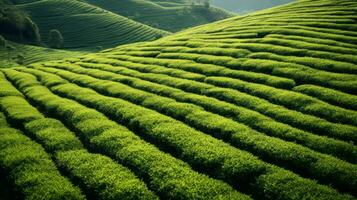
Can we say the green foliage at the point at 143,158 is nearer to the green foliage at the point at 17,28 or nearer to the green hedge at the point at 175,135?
the green hedge at the point at 175,135

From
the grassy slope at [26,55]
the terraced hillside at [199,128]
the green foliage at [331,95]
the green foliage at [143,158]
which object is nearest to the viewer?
the green foliage at [143,158]

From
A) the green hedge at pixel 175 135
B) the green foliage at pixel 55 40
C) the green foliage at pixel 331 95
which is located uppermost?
the green foliage at pixel 331 95

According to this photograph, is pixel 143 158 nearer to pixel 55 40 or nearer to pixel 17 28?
pixel 55 40

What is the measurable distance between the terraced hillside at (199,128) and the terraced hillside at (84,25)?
112344 mm

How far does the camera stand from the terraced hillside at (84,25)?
153m

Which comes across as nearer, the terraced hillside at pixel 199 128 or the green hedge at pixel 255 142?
the green hedge at pixel 255 142

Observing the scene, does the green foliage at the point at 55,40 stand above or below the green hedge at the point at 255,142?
below

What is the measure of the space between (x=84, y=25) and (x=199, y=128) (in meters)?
158

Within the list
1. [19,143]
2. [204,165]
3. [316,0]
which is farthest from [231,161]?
[316,0]

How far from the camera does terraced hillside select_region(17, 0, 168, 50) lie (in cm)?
15300

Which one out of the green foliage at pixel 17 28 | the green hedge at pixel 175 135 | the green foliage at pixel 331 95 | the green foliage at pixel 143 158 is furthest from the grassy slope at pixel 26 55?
the green foliage at pixel 331 95

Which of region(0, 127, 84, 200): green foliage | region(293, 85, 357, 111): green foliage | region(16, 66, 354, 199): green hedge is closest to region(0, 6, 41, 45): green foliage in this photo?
region(16, 66, 354, 199): green hedge

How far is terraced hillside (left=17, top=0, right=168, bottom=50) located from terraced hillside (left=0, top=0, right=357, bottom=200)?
4423 inches

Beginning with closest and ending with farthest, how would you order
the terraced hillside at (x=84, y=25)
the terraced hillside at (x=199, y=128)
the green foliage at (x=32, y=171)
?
the terraced hillside at (x=199, y=128) < the green foliage at (x=32, y=171) < the terraced hillside at (x=84, y=25)
